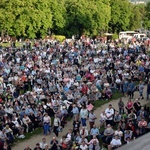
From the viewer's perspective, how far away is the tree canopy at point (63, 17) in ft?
186

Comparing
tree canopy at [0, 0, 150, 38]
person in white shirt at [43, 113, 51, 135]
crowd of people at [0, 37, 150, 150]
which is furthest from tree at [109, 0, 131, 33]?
person in white shirt at [43, 113, 51, 135]

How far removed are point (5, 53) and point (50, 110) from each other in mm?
14063

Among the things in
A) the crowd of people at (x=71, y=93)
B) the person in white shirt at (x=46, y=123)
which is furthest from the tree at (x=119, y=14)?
the person in white shirt at (x=46, y=123)

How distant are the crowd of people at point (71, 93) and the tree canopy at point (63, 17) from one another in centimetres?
2645

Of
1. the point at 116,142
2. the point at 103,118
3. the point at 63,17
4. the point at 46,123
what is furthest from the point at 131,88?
the point at 63,17

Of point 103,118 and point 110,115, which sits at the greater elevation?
point 110,115

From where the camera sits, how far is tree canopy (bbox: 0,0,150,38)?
5662 cm

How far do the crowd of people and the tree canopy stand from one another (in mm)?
26454

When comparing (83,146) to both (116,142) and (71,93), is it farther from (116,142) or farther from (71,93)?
(71,93)

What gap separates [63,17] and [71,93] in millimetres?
47928

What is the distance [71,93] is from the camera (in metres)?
18.5

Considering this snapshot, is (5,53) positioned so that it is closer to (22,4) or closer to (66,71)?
(66,71)

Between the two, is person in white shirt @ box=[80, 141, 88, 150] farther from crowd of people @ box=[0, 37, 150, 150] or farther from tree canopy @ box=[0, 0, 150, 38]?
tree canopy @ box=[0, 0, 150, 38]

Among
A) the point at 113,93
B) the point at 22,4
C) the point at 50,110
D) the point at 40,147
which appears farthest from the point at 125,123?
the point at 22,4
